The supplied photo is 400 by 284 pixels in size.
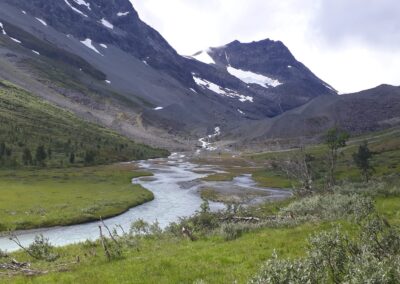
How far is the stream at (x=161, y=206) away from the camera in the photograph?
48750 millimetres

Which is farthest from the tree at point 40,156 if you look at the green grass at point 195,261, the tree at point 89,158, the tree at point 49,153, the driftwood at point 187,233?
the green grass at point 195,261

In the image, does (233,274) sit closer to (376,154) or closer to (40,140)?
(376,154)

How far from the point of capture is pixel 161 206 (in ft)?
237

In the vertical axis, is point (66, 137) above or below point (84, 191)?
above

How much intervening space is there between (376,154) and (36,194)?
355 feet

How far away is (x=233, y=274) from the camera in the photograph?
650 inches

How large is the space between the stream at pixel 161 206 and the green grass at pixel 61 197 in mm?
2074

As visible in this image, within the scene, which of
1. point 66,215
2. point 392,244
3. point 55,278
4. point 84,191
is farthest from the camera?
point 84,191

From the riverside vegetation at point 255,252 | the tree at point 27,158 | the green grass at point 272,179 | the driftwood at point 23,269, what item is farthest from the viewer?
the tree at point 27,158

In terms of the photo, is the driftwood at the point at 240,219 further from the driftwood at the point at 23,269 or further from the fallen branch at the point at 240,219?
the driftwood at the point at 23,269

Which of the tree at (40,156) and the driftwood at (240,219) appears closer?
the driftwood at (240,219)

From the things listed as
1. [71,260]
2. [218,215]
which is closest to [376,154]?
[218,215]

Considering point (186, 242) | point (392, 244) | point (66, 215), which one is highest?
point (392, 244)

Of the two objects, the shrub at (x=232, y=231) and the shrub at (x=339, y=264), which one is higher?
the shrub at (x=339, y=264)
